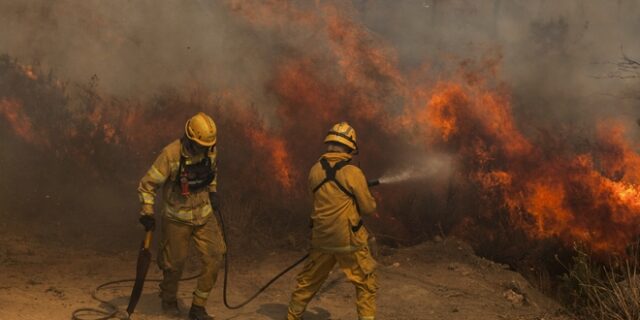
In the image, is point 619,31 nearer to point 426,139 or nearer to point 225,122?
point 426,139

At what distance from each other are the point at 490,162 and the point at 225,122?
4.64 meters

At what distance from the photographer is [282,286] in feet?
24.3

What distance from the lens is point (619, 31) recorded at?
405 inches

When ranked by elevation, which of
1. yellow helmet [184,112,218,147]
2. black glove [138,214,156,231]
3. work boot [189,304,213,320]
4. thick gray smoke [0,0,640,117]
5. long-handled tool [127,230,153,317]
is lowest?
work boot [189,304,213,320]

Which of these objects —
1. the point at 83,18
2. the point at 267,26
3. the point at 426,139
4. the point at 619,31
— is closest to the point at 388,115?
the point at 426,139

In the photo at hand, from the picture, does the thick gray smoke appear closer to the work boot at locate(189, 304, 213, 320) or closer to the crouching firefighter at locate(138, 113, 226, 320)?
the crouching firefighter at locate(138, 113, 226, 320)

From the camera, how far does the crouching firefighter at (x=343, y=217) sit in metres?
5.27

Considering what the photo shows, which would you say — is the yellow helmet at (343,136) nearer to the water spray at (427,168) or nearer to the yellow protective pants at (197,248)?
the yellow protective pants at (197,248)

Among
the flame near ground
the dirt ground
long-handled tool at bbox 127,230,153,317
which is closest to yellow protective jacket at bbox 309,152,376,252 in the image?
the dirt ground

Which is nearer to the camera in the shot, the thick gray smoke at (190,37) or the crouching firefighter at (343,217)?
the crouching firefighter at (343,217)

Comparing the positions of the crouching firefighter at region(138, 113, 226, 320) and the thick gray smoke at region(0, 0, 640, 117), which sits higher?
the thick gray smoke at region(0, 0, 640, 117)

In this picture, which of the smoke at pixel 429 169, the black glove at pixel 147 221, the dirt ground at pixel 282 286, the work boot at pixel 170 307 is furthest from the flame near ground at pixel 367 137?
the black glove at pixel 147 221

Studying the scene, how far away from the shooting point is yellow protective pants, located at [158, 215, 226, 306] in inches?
224

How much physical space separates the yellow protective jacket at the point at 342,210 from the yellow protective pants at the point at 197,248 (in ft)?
3.50
